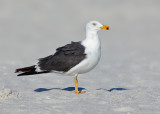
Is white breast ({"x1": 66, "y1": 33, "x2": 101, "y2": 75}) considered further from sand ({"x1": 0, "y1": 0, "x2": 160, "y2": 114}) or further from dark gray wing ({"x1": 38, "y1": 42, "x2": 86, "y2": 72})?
sand ({"x1": 0, "y1": 0, "x2": 160, "y2": 114})

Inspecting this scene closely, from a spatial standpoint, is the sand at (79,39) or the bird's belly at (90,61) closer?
the sand at (79,39)

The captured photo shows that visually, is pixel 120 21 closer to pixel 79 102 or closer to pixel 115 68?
pixel 115 68

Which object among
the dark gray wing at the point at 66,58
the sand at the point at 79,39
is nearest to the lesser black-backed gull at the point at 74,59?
the dark gray wing at the point at 66,58

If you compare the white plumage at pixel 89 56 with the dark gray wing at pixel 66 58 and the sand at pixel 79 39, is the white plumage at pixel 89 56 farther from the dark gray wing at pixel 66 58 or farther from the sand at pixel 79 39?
the sand at pixel 79 39

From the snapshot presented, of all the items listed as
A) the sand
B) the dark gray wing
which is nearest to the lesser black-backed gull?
the dark gray wing

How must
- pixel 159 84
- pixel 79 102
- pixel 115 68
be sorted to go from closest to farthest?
pixel 79 102 < pixel 159 84 < pixel 115 68

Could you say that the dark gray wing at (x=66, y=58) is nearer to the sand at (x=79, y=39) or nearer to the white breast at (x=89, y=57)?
the white breast at (x=89, y=57)

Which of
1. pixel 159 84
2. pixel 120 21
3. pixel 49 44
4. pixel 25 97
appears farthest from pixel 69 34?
pixel 25 97

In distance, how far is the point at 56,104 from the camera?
7.19 meters

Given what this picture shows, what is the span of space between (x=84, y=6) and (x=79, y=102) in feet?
77.7

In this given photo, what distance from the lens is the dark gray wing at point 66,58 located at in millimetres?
8414

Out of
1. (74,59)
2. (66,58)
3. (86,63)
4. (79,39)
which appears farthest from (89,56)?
(79,39)

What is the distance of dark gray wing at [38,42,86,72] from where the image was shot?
841cm

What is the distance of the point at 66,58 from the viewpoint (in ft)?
28.0
